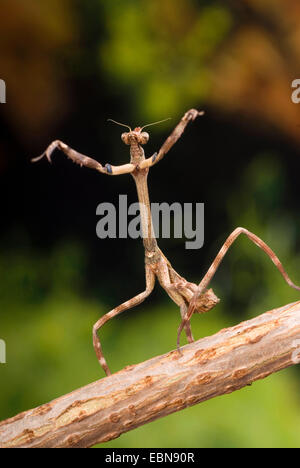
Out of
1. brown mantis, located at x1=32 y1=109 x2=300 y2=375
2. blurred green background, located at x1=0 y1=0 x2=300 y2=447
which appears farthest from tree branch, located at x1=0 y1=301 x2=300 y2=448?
blurred green background, located at x1=0 y1=0 x2=300 y2=447

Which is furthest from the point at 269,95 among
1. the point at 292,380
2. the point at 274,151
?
the point at 292,380

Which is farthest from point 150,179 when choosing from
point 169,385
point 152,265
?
point 169,385

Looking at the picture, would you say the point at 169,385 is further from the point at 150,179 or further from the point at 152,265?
the point at 150,179

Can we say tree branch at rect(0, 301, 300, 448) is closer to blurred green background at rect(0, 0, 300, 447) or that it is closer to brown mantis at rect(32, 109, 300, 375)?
brown mantis at rect(32, 109, 300, 375)

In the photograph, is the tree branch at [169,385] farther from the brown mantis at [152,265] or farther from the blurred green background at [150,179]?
the blurred green background at [150,179]

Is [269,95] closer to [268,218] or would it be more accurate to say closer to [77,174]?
[268,218]

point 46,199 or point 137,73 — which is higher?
point 137,73
